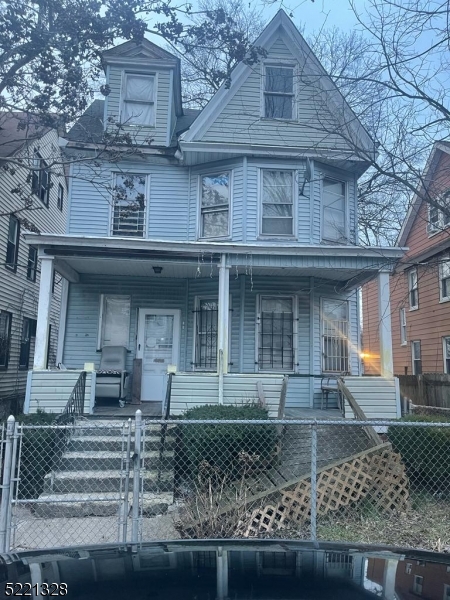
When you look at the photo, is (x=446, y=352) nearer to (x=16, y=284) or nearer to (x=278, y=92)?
(x=278, y=92)

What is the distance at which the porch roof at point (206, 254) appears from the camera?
9695 mm

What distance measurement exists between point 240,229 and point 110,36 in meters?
4.82

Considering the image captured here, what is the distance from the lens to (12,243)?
1677cm

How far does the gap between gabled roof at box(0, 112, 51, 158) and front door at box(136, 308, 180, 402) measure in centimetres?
462

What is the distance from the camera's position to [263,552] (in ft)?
8.10

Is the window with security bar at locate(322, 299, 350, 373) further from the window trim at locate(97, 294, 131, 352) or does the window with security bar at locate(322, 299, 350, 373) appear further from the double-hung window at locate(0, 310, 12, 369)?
the double-hung window at locate(0, 310, 12, 369)

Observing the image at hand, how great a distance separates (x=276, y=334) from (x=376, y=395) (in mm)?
2878

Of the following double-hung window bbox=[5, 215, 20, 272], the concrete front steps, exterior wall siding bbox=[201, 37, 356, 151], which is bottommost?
the concrete front steps

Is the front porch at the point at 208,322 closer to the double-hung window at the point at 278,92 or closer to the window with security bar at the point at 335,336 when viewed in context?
the window with security bar at the point at 335,336

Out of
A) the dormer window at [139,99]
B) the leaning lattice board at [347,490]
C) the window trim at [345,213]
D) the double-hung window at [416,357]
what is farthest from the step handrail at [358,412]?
the double-hung window at [416,357]

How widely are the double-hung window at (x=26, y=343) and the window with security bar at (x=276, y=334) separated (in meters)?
9.96

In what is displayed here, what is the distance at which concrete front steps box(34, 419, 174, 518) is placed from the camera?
6.54m

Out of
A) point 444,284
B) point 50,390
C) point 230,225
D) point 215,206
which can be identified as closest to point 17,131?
point 215,206

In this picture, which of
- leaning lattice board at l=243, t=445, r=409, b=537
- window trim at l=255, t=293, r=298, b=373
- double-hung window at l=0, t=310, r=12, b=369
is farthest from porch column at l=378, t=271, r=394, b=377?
double-hung window at l=0, t=310, r=12, b=369
